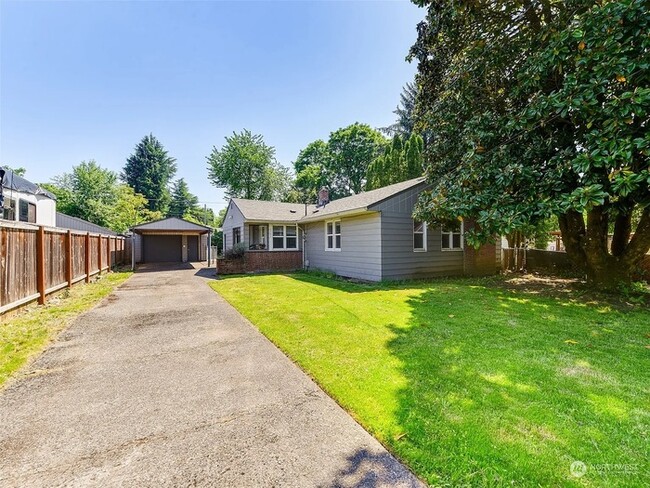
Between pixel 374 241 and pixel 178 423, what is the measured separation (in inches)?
337

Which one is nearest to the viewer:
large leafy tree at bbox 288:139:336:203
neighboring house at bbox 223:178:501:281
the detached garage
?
neighboring house at bbox 223:178:501:281

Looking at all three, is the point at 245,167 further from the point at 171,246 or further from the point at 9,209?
the point at 9,209

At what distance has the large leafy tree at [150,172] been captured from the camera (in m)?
43.8

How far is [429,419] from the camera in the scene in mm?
2463

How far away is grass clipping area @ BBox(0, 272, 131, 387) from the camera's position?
381 centimetres

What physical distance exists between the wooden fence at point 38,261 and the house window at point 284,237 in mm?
7762

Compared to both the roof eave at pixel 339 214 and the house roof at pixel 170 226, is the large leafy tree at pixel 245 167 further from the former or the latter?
the roof eave at pixel 339 214

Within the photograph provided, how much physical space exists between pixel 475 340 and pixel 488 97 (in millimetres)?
7463

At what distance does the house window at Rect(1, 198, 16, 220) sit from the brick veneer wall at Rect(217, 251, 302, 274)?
26.5ft

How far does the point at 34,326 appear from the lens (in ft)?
16.8

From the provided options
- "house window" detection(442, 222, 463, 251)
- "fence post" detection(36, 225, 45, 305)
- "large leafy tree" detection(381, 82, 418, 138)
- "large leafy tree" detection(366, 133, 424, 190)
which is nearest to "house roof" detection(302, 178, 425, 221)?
"house window" detection(442, 222, 463, 251)

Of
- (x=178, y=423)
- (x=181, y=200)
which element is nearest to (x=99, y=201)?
(x=181, y=200)

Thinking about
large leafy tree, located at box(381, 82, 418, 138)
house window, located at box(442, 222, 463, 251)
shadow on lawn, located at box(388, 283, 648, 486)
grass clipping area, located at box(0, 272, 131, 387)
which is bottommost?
shadow on lawn, located at box(388, 283, 648, 486)

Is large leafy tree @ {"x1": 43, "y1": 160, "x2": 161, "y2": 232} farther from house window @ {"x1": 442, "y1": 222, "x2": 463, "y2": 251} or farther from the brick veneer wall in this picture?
house window @ {"x1": 442, "y1": 222, "x2": 463, "y2": 251}
